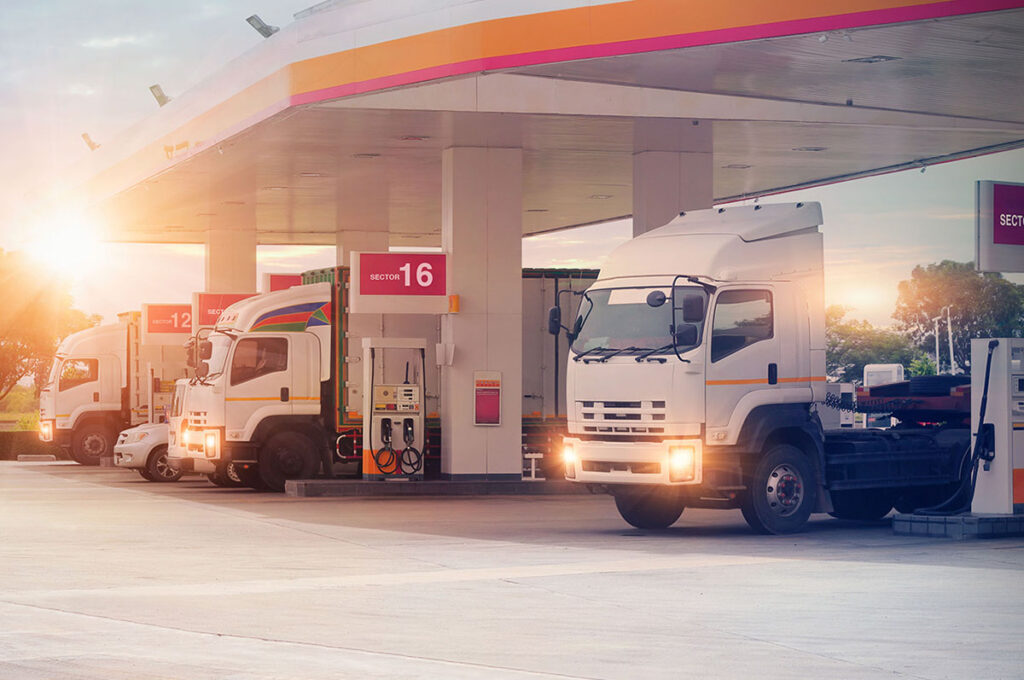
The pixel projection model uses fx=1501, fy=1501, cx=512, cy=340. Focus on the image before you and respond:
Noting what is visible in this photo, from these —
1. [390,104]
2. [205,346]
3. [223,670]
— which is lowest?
[223,670]

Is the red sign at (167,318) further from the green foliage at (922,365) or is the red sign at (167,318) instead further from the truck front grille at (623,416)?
the green foliage at (922,365)

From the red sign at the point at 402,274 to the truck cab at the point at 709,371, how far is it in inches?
281

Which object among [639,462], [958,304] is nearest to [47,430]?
[639,462]

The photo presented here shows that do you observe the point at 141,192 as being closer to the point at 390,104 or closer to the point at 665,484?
the point at 390,104

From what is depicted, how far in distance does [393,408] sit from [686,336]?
29.1ft

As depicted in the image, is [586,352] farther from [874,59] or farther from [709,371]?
[874,59]

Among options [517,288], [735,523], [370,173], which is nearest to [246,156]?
[370,173]

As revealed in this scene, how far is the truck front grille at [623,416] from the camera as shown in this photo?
54.3 ft

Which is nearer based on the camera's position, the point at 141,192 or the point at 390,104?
the point at 390,104

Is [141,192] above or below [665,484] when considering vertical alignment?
above

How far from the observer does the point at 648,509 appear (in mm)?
18094

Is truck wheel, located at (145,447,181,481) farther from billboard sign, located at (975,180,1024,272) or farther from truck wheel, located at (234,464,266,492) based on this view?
billboard sign, located at (975,180,1024,272)

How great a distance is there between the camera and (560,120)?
2342 cm

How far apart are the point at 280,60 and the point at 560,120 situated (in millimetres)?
4470
